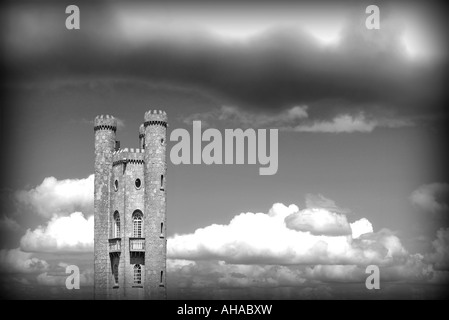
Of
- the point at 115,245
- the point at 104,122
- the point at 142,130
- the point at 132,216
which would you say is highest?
the point at 104,122

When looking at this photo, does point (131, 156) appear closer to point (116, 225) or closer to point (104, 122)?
point (104, 122)

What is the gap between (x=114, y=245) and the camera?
102250mm

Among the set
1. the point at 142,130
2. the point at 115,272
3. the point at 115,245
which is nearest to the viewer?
the point at 115,245

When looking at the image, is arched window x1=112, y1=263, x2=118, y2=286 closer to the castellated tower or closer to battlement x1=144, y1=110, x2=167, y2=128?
the castellated tower

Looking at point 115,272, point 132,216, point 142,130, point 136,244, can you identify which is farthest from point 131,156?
point 115,272

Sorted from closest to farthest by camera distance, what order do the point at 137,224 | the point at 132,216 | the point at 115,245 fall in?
the point at 132,216 < the point at 137,224 < the point at 115,245

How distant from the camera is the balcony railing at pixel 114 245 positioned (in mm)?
101562

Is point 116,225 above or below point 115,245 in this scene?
above

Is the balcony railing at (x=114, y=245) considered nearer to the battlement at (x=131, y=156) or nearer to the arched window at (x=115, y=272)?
the arched window at (x=115, y=272)

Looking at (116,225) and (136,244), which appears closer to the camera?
(136,244)

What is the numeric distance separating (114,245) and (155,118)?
662 inches

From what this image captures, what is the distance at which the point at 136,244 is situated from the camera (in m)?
101

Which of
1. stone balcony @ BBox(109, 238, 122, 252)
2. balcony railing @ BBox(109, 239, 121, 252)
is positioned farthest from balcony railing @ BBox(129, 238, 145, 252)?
balcony railing @ BBox(109, 239, 121, 252)
